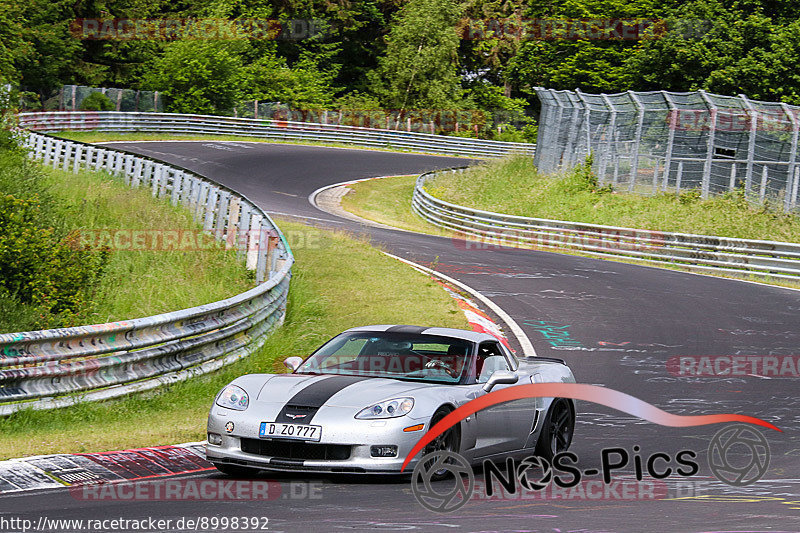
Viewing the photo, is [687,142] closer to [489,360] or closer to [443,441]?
[489,360]

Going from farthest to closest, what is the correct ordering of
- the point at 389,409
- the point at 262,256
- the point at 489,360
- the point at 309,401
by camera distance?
the point at 262,256 → the point at 489,360 → the point at 309,401 → the point at 389,409

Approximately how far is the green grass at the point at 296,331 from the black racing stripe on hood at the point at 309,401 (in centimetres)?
159

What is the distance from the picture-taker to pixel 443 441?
25.0 feet

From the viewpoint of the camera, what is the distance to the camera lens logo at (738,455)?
311 inches

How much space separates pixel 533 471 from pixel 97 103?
45.9 m

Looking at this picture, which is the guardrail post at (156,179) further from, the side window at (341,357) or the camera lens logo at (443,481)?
the camera lens logo at (443,481)

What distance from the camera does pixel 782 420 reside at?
10961 millimetres

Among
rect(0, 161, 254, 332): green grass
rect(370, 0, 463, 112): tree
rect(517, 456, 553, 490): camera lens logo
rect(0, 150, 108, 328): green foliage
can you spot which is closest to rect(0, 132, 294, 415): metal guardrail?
rect(0, 161, 254, 332): green grass

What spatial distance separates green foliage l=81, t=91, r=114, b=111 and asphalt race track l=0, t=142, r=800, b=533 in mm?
16472

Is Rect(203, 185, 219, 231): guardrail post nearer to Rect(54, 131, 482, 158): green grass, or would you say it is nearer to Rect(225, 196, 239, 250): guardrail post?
Rect(225, 196, 239, 250): guardrail post

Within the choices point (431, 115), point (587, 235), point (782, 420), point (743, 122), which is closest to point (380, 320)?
point (782, 420)

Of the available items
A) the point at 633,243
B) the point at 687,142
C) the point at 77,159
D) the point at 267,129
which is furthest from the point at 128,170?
the point at 267,129

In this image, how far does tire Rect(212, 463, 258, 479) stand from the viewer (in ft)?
24.9

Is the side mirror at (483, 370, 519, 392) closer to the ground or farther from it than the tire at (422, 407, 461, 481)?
farther from it
